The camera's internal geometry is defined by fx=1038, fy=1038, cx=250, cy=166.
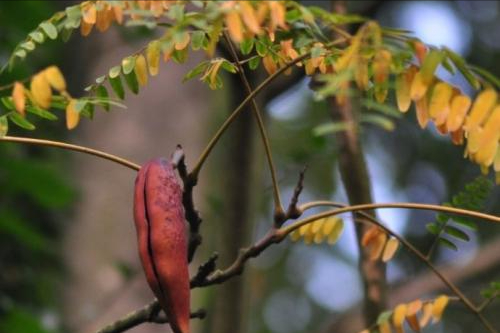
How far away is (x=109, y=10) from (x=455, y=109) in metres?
0.37

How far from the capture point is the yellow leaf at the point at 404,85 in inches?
38.0

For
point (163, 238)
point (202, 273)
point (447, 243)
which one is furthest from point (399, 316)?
point (163, 238)

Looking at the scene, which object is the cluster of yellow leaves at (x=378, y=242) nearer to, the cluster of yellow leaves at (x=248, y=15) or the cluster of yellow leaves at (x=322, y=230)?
the cluster of yellow leaves at (x=322, y=230)

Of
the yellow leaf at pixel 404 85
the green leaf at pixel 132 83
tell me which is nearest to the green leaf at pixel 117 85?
the green leaf at pixel 132 83

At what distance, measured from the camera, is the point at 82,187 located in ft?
9.36

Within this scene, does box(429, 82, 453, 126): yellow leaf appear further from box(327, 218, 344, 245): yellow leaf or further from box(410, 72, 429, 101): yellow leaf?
box(327, 218, 344, 245): yellow leaf

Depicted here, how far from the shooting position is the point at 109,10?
1.07 m

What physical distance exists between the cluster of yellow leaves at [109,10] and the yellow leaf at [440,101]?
0.26 m

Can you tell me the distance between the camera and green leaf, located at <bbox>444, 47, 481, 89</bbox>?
3.01ft

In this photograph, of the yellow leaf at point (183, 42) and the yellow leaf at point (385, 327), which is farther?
the yellow leaf at point (385, 327)

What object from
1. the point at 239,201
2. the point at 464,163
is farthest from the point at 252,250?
the point at 464,163

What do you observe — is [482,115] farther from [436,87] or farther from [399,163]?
[399,163]

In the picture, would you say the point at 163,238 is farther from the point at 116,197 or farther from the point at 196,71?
the point at 116,197

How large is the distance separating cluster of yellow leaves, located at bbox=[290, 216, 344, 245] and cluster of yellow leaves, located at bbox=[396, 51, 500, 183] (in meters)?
0.31
